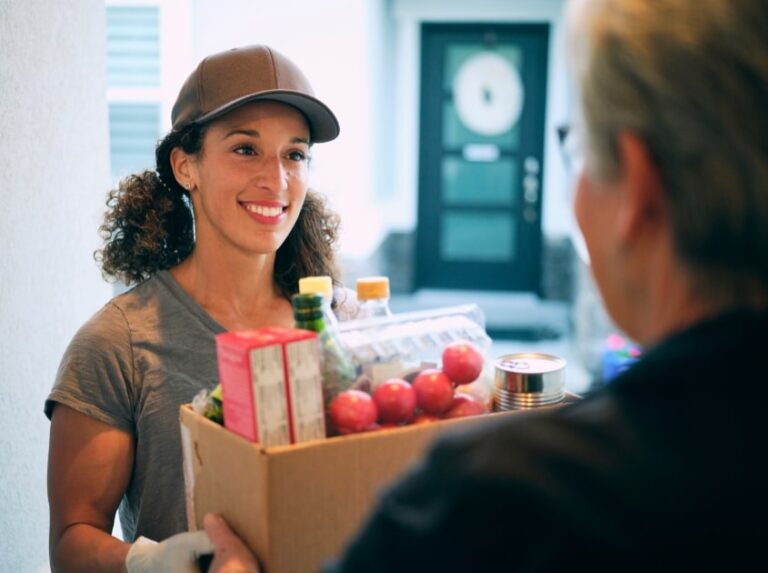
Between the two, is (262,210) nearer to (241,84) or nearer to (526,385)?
(241,84)

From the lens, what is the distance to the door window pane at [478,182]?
7453mm

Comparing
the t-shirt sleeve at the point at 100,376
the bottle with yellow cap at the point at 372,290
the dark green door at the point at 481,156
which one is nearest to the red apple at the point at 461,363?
the bottle with yellow cap at the point at 372,290

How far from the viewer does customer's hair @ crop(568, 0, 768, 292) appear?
22.7 inches

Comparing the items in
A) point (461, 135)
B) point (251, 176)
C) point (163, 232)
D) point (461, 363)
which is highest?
point (461, 135)

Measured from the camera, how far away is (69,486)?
1383 mm

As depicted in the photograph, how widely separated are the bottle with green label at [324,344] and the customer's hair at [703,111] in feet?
1.62

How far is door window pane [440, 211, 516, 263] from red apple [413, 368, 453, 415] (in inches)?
257

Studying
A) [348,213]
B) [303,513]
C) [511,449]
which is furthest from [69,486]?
[348,213]

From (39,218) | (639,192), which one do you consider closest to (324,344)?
(639,192)

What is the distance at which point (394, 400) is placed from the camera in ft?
3.38

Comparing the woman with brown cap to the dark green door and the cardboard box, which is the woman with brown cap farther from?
the dark green door

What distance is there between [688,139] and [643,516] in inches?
9.6

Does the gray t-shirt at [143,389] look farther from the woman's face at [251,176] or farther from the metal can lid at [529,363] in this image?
the metal can lid at [529,363]

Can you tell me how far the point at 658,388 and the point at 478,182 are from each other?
7.01 meters
